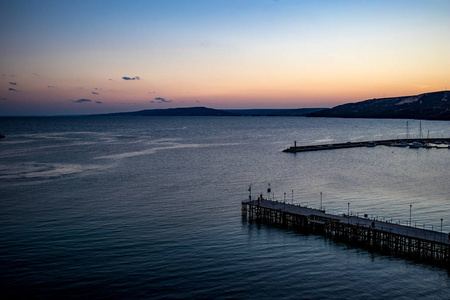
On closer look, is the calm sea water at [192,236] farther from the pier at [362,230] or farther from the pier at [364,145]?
the pier at [364,145]

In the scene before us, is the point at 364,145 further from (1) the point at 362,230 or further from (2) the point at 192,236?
(2) the point at 192,236

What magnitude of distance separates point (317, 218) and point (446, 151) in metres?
115

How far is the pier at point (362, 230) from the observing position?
41.0 m

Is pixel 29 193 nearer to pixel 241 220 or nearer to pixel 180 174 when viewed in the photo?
pixel 180 174

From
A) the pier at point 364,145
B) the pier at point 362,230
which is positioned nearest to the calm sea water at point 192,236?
the pier at point 362,230

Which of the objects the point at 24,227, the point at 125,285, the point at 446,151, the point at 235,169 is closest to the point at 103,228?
the point at 24,227

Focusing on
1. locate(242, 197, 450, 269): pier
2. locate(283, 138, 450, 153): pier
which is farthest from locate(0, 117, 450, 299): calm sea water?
locate(283, 138, 450, 153): pier

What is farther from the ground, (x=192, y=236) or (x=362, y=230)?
(x=362, y=230)

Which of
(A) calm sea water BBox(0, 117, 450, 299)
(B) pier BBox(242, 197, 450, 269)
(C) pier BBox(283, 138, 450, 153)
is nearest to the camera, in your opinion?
(A) calm sea water BBox(0, 117, 450, 299)

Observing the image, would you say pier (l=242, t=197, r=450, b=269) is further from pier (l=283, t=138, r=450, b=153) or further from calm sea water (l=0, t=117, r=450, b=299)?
pier (l=283, t=138, r=450, b=153)

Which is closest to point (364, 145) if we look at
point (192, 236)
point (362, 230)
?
point (362, 230)

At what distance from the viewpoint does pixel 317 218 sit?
5050cm

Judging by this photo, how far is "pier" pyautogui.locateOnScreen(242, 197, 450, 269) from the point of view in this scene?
4097cm

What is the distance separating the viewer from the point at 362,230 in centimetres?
4647
